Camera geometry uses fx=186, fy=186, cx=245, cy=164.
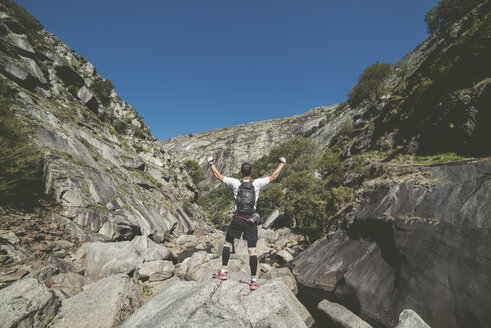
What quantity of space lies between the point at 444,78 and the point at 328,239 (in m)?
19.0

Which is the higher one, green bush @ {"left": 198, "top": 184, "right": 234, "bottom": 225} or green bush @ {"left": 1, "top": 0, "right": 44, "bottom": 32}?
green bush @ {"left": 1, "top": 0, "right": 44, "bottom": 32}

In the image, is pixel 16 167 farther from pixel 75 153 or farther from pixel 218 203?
pixel 218 203

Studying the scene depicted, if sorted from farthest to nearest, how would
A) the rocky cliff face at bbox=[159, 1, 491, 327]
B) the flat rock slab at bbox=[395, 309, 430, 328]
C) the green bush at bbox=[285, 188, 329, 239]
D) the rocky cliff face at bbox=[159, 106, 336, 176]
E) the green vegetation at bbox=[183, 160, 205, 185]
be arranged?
the rocky cliff face at bbox=[159, 106, 336, 176] < the green vegetation at bbox=[183, 160, 205, 185] < the green bush at bbox=[285, 188, 329, 239] < the rocky cliff face at bbox=[159, 1, 491, 327] < the flat rock slab at bbox=[395, 309, 430, 328]

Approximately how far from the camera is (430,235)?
9.00 meters

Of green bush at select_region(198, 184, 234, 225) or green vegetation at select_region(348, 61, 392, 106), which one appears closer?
green vegetation at select_region(348, 61, 392, 106)

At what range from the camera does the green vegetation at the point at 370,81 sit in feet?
189

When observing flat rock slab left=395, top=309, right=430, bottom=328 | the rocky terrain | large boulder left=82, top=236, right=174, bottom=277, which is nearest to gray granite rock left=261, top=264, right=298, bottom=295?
the rocky terrain

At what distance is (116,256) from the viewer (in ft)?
39.1

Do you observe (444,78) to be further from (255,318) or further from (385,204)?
(255,318)

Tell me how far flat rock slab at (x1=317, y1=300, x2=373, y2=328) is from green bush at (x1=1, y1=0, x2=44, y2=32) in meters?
52.5

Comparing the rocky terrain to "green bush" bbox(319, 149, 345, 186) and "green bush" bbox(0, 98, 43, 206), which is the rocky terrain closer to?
"green bush" bbox(0, 98, 43, 206)

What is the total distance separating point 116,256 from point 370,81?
245 feet

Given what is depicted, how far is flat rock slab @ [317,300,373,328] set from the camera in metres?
8.11

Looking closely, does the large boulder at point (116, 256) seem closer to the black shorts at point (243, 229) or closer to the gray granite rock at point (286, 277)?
the gray granite rock at point (286, 277)
